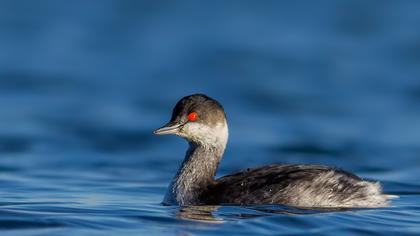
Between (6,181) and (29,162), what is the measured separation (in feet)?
9.86

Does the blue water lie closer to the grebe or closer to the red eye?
the grebe

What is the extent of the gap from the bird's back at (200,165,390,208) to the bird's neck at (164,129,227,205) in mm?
358

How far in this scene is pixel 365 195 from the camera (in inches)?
547

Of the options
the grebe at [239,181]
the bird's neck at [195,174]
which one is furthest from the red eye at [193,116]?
the bird's neck at [195,174]

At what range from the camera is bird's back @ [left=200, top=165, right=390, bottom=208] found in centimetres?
1364

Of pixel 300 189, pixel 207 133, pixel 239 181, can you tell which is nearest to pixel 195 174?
pixel 207 133

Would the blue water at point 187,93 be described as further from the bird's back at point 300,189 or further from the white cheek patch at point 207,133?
the white cheek patch at point 207,133

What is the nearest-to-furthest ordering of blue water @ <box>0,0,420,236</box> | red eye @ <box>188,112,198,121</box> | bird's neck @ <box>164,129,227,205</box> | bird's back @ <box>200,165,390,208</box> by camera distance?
blue water @ <box>0,0,420,236</box> → bird's back @ <box>200,165,390,208</box> → bird's neck @ <box>164,129,227,205</box> → red eye @ <box>188,112,198,121</box>

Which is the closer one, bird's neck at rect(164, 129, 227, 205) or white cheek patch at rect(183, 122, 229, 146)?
bird's neck at rect(164, 129, 227, 205)

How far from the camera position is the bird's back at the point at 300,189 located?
13641mm

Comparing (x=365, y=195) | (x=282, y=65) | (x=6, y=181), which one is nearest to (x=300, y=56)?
(x=282, y=65)

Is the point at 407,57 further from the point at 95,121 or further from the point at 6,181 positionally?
the point at 6,181

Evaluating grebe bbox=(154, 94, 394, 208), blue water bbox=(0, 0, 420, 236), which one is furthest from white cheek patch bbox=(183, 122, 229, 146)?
blue water bbox=(0, 0, 420, 236)

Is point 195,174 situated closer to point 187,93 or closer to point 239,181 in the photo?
point 239,181
